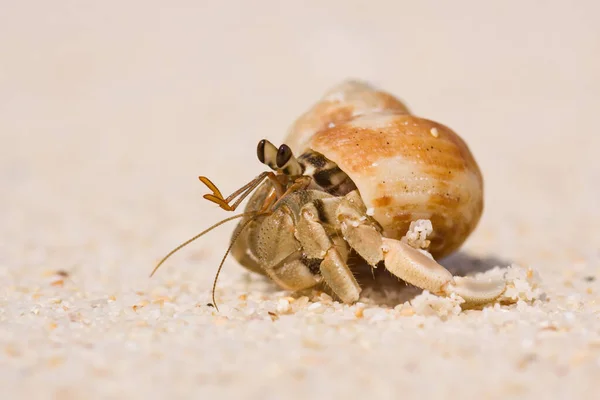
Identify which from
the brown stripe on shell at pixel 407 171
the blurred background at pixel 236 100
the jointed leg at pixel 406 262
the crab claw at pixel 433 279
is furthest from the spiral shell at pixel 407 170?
the blurred background at pixel 236 100

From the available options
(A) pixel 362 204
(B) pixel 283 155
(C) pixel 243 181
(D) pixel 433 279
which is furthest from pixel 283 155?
(C) pixel 243 181

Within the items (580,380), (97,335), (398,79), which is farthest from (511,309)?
(398,79)

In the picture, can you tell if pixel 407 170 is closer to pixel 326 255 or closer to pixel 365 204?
pixel 365 204

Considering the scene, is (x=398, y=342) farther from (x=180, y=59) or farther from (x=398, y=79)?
(x=180, y=59)

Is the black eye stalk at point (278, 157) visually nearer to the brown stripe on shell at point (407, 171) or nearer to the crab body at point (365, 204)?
the crab body at point (365, 204)

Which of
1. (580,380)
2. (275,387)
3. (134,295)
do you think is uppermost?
(580,380)

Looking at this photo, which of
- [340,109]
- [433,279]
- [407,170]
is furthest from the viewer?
[340,109]
